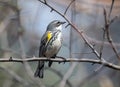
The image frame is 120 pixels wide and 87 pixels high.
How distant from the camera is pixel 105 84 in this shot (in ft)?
21.8

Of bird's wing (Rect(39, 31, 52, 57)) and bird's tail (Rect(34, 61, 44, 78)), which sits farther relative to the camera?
bird's wing (Rect(39, 31, 52, 57))

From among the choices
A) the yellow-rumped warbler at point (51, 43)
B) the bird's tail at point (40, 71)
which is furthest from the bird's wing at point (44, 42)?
the bird's tail at point (40, 71)

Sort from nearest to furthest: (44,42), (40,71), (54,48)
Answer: (40,71) → (54,48) → (44,42)

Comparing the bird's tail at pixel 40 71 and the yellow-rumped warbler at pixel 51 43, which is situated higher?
the yellow-rumped warbler at pixel 51 43

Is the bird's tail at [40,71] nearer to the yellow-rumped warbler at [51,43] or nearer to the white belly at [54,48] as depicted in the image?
the yellow-rumped warbler at [51,43]

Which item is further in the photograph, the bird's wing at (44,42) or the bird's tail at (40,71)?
the bird's wing at (44,42)

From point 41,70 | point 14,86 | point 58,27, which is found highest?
point 58,27

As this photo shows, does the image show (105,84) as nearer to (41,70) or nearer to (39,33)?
(41,70)

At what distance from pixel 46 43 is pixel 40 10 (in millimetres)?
391

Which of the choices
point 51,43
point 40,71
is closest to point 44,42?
point 51,43

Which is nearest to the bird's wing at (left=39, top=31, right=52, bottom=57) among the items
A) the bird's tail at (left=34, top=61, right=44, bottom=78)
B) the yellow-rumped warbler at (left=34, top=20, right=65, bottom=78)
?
the yellow-rumped warbler at (left=34, top=20, right=65, bottom=78)

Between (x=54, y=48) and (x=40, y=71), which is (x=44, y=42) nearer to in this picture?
(x=54, y=48)

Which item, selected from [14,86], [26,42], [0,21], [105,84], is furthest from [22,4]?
[26,42]

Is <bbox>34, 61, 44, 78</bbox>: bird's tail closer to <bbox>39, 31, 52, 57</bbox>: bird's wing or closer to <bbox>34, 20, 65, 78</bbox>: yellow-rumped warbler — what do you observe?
<bbox>34, 20, 65, 78</bbox>: yellow-rumped warbler
